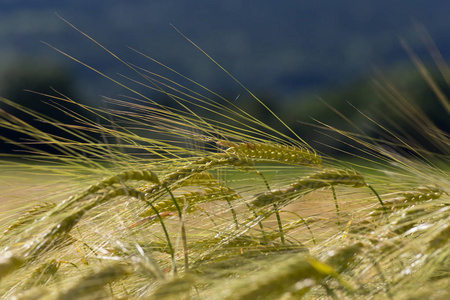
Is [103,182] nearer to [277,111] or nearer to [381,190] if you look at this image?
[381,190]

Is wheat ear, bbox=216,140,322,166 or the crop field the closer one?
the crop field

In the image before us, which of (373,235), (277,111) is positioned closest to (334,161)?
(373,235)

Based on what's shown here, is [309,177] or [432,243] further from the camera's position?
[309,177]

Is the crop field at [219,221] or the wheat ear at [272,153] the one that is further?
the wheat ear at [272,153]

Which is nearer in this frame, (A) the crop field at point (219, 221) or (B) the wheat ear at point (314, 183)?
(A) the crop field at point (219, 221)

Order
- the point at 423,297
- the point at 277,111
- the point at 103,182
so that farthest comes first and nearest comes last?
1. the point at 277,111
2. the point at 103,182
3. the point at 423,297

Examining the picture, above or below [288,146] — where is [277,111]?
below

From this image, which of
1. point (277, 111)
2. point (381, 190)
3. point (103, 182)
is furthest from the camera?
point (277, 111)

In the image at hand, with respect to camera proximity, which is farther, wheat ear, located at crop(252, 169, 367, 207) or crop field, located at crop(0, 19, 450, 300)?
wheat ear, located at crop(252, 169, 367, 207)
